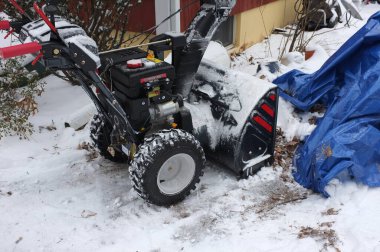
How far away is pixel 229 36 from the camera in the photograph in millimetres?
7613

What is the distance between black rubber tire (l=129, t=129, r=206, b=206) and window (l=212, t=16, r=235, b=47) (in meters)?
4.38

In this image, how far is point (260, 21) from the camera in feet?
26.9

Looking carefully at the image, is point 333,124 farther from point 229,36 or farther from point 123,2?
point 229,36

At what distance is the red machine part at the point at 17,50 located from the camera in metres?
2.29

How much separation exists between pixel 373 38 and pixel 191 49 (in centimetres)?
194

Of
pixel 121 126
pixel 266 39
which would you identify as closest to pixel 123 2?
pixel 121 126

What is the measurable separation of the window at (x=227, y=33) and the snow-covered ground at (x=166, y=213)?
390cm

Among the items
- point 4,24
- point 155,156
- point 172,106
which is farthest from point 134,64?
point 4,24

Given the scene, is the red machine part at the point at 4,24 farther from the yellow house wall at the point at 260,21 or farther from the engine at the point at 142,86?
the yellow house wall at the point at 260,21

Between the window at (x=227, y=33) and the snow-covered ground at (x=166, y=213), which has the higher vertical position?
the window at (x=227, y=33)

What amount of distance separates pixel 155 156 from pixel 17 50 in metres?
1.28

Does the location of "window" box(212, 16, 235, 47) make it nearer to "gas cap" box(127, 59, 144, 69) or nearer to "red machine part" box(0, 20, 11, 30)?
"gas cap" box(127, 59, 144, 69)

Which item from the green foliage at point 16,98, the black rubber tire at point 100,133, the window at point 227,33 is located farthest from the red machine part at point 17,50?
the window at point 227,33

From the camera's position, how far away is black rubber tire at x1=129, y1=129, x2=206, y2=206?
318 cm
